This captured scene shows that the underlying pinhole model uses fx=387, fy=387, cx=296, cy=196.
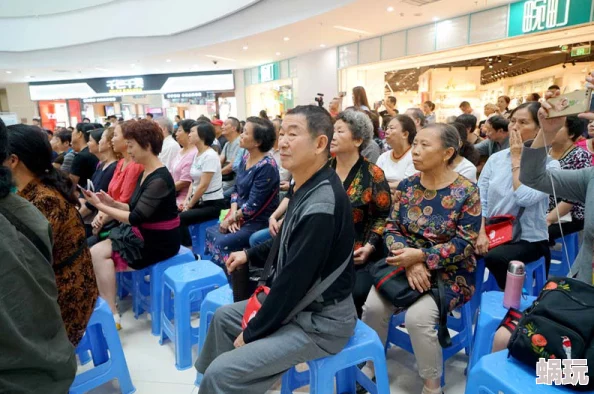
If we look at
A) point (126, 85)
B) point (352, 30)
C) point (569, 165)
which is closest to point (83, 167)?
point (569, 165)

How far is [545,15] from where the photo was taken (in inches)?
240

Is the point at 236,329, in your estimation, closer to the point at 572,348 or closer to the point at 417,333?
the point at 417,333

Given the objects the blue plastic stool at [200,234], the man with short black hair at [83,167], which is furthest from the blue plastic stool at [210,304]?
the man with short black hair at [83,167]

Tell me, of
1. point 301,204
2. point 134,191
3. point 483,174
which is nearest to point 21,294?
point 301,204

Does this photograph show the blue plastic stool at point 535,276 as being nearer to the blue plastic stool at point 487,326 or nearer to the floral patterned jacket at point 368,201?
the blue plastic stool at point 487,326

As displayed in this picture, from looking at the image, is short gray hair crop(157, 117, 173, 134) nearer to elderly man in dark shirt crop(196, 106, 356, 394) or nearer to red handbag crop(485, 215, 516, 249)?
elderly man in dark shirt crop(196, 106, 356, 394)

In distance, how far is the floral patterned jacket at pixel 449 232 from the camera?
1.82m

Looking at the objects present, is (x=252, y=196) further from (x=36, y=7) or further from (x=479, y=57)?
(x=36, y=7)

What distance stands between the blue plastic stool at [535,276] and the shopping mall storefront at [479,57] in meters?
4.82

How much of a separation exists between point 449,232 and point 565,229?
159 centimetres

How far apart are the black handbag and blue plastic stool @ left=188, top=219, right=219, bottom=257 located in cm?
209

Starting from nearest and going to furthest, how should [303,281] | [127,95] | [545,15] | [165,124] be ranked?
[303,281] → [165,124] → [545,15] → [127,95]

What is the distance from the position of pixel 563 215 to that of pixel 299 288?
243 centimetres

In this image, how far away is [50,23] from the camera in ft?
41.7
